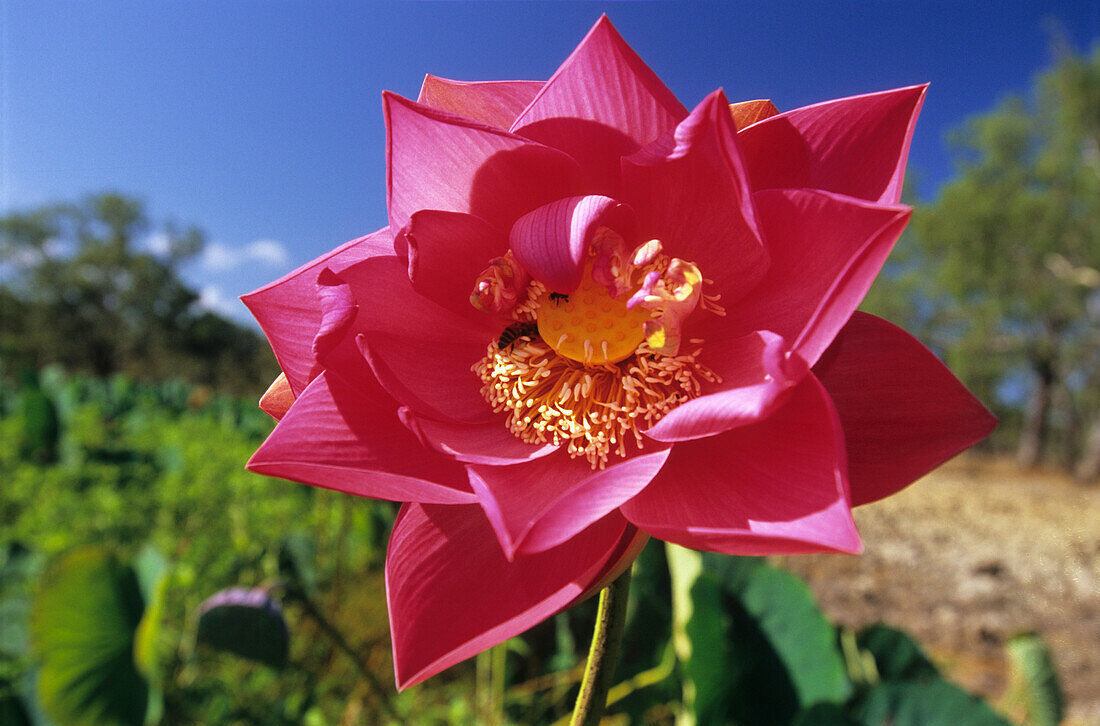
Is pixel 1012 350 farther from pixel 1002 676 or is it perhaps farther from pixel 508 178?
pixel 508 178

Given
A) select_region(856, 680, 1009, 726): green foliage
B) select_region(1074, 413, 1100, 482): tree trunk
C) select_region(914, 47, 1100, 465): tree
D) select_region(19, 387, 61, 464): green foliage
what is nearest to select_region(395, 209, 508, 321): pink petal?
select_region(856, 680, 1009, 726): green foliage

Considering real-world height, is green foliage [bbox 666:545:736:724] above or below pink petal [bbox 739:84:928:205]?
below

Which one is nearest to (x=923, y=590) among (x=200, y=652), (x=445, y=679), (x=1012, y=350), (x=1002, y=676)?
(x=1002, y=676)

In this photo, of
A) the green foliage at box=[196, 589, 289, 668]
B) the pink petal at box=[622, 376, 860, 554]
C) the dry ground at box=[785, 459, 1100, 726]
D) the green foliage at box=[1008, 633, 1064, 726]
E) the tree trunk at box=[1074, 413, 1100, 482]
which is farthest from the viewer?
the tree trunk at box=[1074, 413, 1100, 482]

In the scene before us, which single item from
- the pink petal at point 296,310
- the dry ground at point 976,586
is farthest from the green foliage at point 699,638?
the dry ground at point 976,586

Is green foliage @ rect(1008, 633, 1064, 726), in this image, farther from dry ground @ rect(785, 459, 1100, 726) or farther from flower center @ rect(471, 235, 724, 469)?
flower center @ rect(471, 235, 724, 469)

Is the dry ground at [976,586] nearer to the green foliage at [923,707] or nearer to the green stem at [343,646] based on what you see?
the green foliage at [923,707]
